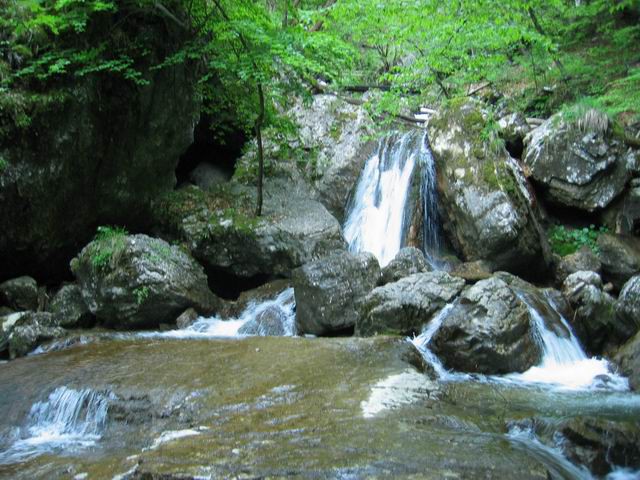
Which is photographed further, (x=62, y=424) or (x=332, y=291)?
(x=332, y=291)

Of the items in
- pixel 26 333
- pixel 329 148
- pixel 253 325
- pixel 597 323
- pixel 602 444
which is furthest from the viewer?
pixel 329 148

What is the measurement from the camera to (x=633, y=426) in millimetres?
3910

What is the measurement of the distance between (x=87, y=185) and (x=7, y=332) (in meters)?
3.31

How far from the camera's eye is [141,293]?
879 cm

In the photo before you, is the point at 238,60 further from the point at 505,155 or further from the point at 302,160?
the point at 505,155

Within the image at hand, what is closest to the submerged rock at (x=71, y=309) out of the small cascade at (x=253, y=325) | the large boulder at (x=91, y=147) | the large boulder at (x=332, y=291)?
the large boulder at (x=91, y=147)

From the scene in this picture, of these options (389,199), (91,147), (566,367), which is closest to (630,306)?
(566,367)

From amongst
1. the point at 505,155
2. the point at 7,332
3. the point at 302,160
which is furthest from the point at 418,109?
the point at 7,332

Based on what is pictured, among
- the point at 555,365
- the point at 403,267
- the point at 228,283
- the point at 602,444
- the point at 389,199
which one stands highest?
the point at 389,199

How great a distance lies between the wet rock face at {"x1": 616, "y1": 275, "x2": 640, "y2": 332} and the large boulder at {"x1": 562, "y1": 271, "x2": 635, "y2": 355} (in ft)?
0.18

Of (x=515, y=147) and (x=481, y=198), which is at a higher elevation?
(x=515, y=147)

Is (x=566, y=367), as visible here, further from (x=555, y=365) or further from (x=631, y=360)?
(x=631, y=360)

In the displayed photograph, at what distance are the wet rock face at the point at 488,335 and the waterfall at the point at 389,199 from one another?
4528 mm

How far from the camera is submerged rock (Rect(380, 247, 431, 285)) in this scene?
29.0 feet
